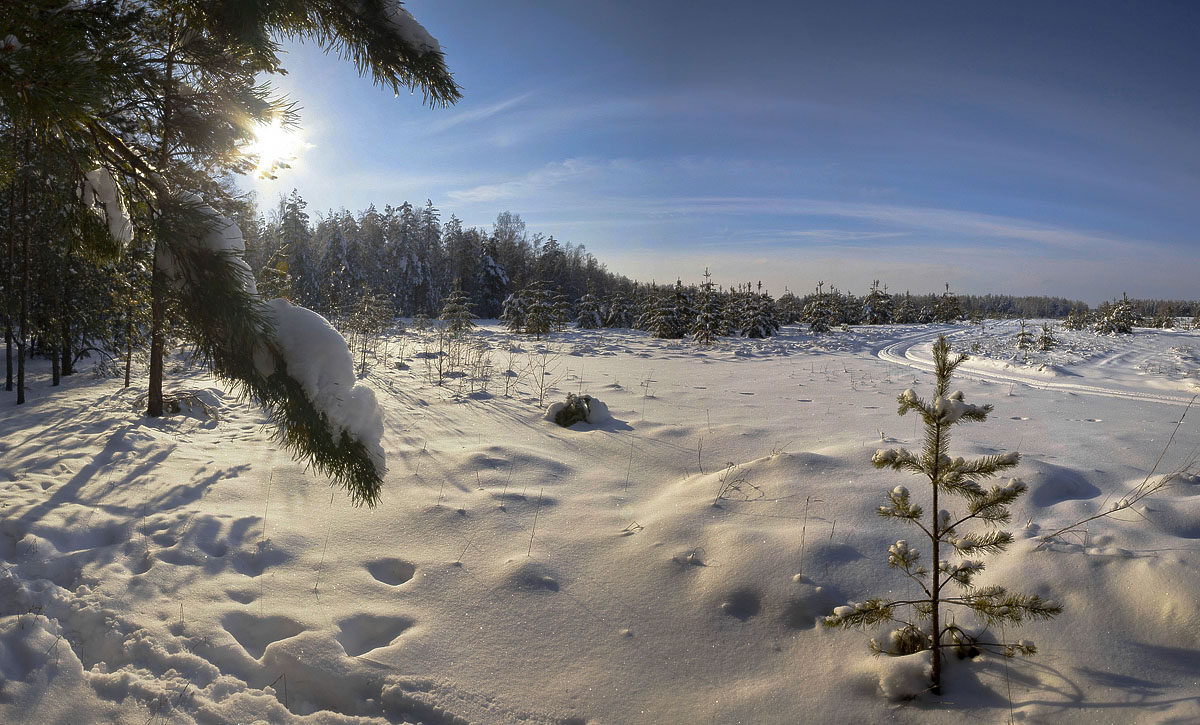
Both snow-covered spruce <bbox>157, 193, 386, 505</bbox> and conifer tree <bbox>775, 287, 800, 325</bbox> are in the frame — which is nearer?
snow-covered spruce <bbox>157, 193, 386, 505</bbox>

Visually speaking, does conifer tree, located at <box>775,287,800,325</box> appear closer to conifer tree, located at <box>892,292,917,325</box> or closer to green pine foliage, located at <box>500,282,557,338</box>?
conifer tree, located at <box>892,292,917,325</box>

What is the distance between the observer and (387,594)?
299cm

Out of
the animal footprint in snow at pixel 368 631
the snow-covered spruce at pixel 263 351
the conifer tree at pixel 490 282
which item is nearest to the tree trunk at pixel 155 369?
the animal footprint in snow at pixel 368 631

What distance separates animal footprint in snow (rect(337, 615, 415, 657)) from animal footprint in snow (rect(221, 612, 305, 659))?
0.22 meters

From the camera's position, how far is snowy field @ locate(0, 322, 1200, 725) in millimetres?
2217

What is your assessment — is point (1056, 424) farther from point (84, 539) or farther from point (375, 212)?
point (375, 212)

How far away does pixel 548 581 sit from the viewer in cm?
314

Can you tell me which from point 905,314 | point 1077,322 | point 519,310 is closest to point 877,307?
point 905,314

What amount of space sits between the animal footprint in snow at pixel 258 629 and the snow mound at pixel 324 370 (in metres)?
1.85

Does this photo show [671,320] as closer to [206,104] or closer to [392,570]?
[392,570]

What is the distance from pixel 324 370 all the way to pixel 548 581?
2.22 m

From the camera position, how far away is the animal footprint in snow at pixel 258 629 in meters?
2.57

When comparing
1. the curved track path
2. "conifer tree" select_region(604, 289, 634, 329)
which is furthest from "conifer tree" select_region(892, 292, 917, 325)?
the curved track path

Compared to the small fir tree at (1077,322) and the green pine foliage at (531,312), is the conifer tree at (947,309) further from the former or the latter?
the green pine foliage at (531,312)
